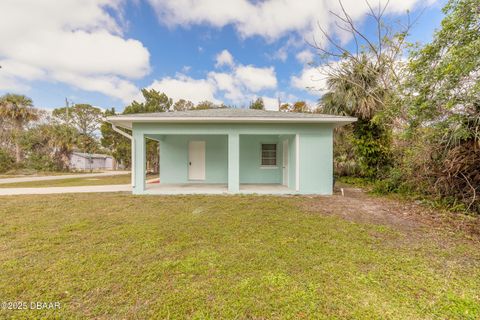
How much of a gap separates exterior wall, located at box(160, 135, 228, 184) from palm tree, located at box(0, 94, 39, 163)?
18.8 m

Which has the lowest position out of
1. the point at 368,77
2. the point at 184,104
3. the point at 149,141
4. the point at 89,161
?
the point at 89,161

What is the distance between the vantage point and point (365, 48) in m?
8.56

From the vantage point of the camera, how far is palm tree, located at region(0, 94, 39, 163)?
18.9 meters

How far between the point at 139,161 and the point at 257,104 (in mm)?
15062

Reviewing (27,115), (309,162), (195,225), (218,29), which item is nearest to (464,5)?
(309,162)

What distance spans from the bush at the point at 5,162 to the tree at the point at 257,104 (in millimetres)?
22035

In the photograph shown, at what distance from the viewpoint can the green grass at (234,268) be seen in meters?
2.12

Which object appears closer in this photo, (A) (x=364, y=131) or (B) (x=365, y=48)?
(B) (x=365, y=48)

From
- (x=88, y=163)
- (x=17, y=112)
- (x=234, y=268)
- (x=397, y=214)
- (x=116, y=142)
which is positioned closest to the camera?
(x=234, y=268)

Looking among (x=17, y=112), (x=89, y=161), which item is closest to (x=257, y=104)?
(x=17, y=112)

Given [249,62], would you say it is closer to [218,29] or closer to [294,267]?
[218,29]

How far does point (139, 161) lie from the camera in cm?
791

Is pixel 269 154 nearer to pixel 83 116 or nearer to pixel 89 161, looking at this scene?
pixel 89 161

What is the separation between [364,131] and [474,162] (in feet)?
16.8
